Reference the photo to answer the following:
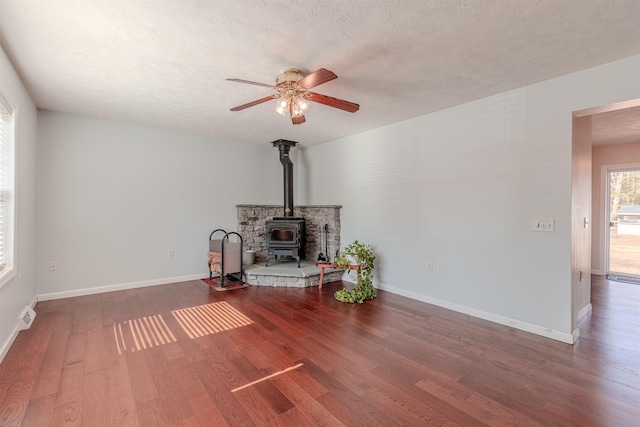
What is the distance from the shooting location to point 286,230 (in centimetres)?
515

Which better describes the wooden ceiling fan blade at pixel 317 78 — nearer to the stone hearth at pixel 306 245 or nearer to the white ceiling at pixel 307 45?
the white ceiling at pixel 307 45

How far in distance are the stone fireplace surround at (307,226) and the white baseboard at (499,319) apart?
1512mm

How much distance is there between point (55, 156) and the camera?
12.7 ft

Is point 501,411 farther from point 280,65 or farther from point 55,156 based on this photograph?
point 55,156

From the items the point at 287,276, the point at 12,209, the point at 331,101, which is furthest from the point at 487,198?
the point at 12,209

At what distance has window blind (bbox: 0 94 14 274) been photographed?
101 inches

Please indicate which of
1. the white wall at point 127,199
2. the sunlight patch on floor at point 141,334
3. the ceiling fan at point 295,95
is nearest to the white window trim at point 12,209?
the sunlight patch on floor at point 141,334

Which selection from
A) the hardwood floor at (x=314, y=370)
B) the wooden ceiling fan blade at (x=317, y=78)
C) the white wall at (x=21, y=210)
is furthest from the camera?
the white wall at (x=21, y=210)

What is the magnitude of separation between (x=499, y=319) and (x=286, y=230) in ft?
10.9

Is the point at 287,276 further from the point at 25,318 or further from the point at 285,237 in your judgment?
the point at 25,318

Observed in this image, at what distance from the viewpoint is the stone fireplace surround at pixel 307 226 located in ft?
17.1

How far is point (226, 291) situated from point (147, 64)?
118 inches

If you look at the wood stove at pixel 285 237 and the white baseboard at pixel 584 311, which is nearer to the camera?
the white baseboard at pixel 584 311

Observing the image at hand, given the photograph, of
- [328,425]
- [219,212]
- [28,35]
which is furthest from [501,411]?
[219,212]
